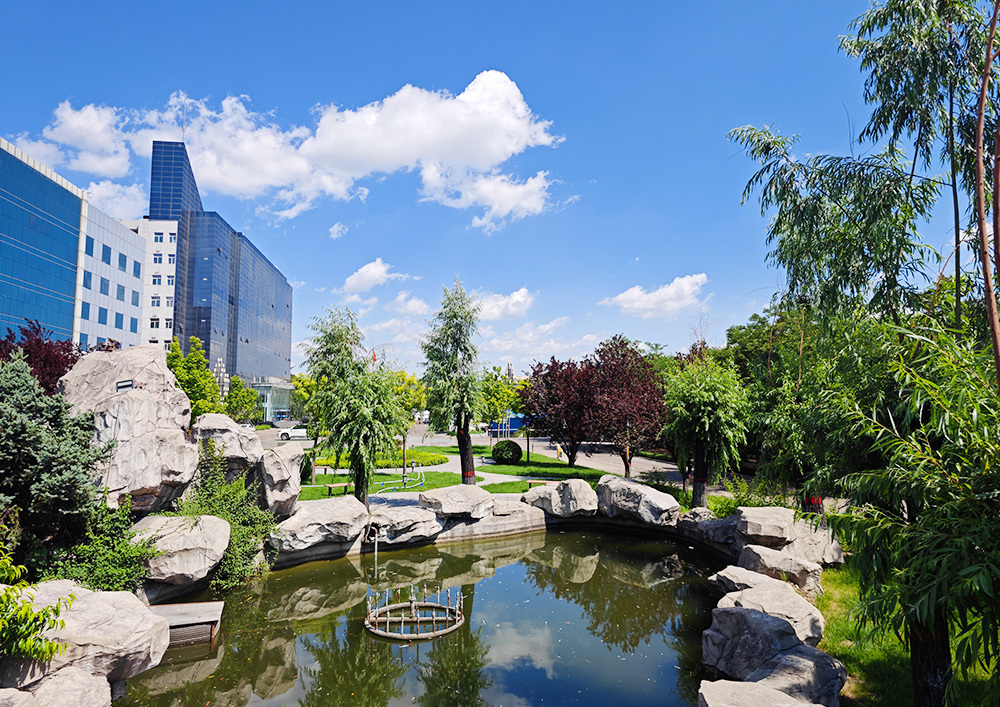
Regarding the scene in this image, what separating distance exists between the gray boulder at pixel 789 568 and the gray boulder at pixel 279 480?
10243 mm

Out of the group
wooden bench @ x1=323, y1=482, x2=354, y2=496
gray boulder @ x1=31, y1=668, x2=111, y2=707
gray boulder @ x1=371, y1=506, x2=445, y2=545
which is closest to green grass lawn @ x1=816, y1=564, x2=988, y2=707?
gray boulder @ x1=31, y1=668, x2=111, y2=707

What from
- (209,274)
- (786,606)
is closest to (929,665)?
(786,606)

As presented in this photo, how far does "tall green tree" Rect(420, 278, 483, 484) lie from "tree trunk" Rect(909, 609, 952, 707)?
1371 centimetres

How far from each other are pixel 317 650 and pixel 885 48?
12.1 m

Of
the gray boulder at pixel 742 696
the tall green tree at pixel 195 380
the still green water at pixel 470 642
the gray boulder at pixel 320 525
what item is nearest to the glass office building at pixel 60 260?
the tall green tree at pixel 195 380

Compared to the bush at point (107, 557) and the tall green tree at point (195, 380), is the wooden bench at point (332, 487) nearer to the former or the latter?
the bush at point (107, 557)

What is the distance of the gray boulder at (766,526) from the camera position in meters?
11.3

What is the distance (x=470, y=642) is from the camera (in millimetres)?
8938

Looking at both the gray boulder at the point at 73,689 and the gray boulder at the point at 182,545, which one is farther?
the gray boulder at the point at 182,545

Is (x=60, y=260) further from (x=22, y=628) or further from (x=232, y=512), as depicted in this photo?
(x=22, y=628)

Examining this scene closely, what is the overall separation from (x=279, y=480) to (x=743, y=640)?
32.6 ft

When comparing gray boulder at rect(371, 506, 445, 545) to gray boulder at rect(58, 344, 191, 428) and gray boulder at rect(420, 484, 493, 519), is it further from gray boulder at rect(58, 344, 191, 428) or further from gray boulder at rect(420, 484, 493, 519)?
gray boulder at rect(58, 344, 191, 428)

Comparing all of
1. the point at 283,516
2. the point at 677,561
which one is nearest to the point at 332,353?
the point at 283,516

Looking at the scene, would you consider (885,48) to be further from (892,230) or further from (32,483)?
(32,483)
